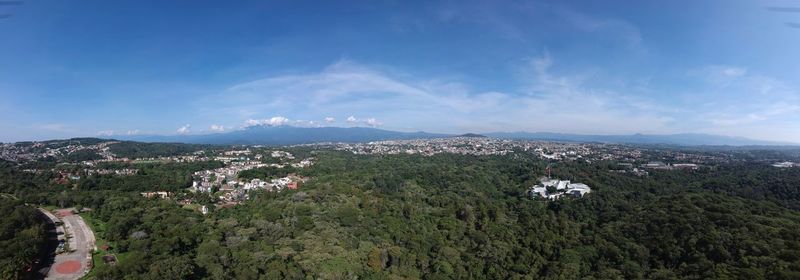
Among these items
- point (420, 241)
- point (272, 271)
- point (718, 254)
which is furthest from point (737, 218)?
point (272, 271)

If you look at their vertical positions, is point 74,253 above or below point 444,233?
above

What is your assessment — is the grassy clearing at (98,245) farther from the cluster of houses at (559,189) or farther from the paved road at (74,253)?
the cluster of houses at (559,189)

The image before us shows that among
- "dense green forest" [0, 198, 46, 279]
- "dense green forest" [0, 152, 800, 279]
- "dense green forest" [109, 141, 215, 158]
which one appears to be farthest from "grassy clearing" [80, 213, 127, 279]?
"dense green forest" [109, 141, 215, 158]

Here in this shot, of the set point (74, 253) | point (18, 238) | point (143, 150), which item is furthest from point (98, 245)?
point (143, 150)

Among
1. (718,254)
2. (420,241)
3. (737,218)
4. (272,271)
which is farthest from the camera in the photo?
(420,241)

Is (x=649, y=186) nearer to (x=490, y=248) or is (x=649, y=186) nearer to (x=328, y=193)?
(x=490, y=248)

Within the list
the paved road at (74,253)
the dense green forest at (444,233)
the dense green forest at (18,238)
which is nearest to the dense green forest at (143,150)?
the dense green forest at (444,233)

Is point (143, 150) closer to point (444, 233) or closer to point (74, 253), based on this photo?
point (74, 253)
